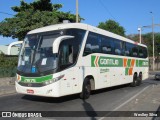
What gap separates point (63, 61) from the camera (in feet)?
39.3

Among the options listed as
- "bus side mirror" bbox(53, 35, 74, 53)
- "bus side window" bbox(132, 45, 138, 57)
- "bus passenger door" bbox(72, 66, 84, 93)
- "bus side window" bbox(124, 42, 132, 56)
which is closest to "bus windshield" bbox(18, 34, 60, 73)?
"bus side mirror" bbox(53, 35, 74, 53)

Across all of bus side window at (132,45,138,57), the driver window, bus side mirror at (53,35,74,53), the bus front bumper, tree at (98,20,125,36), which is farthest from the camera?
tree at (98,20,125,36)

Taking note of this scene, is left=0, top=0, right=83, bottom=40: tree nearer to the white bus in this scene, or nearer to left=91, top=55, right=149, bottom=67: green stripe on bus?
left=91, top=55, right=149, bottom=67: green stripe on bus

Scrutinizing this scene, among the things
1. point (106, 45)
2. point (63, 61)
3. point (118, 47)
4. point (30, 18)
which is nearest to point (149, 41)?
point (30, 18)

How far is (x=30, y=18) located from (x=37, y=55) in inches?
642

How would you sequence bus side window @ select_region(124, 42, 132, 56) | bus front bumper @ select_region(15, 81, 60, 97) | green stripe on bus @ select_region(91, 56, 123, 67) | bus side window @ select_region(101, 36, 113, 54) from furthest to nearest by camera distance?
bus side window @ select_region(124, 42, 132, 56) → bus side window @ select_region(101, 36, 113, 54) → green stripe on bus @ select_region(91, 56, 123, 67) → bus front bumper @ select_region(15, 81, 60, 97)

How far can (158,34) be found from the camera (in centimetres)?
8744

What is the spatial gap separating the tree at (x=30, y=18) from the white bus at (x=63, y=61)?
40.5 ft

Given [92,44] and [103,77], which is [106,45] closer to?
[103,77]

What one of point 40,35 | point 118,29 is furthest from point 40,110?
point 118,29

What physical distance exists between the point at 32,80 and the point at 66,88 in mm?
1395

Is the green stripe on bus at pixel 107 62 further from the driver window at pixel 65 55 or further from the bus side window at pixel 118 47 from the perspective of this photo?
the driver window at pixel 65 55

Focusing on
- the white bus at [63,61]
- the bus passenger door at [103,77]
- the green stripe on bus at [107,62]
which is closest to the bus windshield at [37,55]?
the white bus at [63,61]

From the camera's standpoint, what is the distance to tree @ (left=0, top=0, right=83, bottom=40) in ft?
89.6
